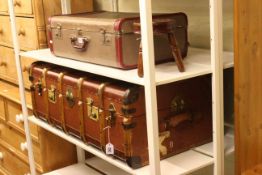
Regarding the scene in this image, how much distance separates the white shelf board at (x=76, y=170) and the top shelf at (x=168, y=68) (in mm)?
687

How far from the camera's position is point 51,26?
1.88 m

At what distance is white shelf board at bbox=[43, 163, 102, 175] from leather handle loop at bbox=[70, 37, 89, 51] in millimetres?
797

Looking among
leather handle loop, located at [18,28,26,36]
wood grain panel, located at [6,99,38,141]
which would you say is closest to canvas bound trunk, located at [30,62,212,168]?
leather handle loop, located at [18,28,26,36]

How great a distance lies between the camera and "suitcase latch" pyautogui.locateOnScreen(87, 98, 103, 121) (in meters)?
1.58

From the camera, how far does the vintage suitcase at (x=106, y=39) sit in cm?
147

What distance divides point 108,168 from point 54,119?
0.46m

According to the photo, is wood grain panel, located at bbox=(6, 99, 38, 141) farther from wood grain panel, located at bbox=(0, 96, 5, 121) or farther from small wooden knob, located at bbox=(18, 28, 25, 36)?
small wooden knob, located at bbox=(18, 28, 25, 36)

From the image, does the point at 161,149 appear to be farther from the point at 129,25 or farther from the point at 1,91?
the point at 1,91

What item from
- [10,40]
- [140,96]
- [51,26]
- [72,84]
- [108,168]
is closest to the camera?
[140,96]

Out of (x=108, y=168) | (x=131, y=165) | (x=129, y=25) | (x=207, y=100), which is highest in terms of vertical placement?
(x=129, y=25)

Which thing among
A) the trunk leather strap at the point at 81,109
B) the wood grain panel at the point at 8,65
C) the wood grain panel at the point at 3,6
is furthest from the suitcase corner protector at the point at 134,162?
the wood grain panel at the point at 3,6

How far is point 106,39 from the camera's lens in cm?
152

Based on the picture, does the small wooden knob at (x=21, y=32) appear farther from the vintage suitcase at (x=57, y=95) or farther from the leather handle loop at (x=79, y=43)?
the leather handle loop at (x=79, y=43)

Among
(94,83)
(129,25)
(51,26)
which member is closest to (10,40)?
(51,26)
